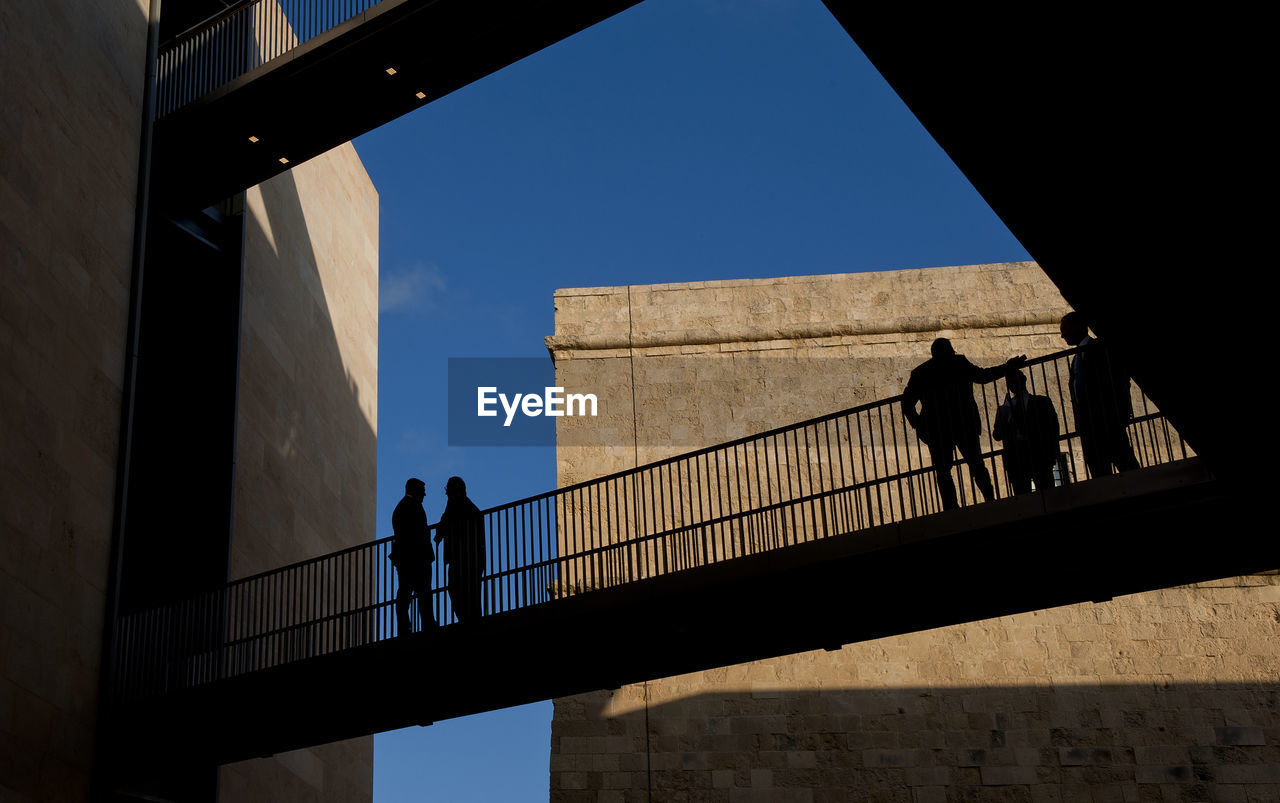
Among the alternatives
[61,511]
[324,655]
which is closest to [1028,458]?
[324,655]

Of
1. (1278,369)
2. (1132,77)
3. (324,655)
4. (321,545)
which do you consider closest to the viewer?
(1132,77)

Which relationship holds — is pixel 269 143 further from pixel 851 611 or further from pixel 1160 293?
pixel 1160 293

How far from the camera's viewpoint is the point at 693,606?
11688 mm

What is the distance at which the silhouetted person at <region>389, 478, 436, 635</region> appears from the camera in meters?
12.8

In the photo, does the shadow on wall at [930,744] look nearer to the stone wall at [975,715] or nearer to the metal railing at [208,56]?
the stone wall at [975,715]

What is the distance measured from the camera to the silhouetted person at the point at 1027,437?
11102 millimetres

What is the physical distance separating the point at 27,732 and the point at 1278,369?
1006cm

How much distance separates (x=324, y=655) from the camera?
12.6 metres

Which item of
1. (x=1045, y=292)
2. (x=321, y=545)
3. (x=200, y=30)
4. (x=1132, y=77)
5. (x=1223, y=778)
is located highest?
(x=200, y=30)

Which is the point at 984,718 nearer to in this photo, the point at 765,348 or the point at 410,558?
the point at 765,348

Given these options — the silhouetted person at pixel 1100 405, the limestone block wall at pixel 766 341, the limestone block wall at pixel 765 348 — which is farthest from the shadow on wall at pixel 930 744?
the silhouetted person at pixel 1100 405

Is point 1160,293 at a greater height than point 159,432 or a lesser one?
lesser

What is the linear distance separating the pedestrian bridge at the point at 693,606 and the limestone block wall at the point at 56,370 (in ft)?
2.80

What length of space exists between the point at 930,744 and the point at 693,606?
6.34 meters
